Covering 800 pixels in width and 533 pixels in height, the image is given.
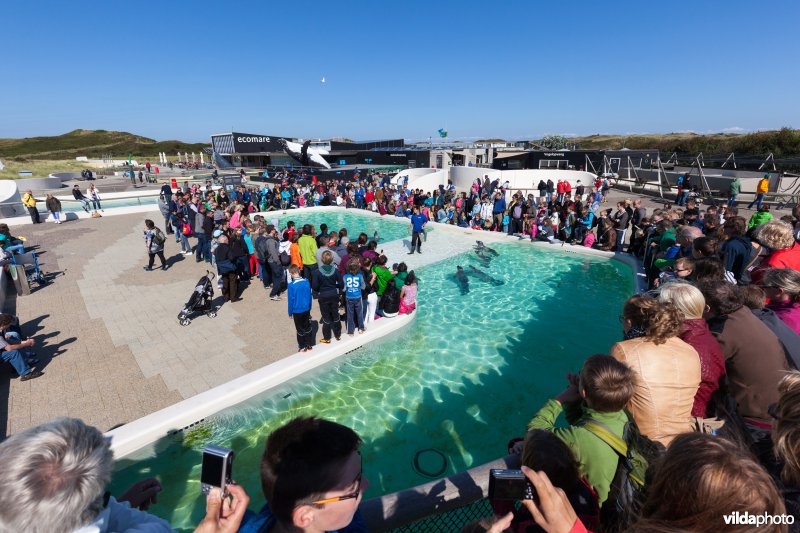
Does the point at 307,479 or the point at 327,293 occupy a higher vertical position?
the point at 307,479

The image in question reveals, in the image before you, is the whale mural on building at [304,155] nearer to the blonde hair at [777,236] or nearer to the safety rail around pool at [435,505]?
the blonde hair at [777,236]

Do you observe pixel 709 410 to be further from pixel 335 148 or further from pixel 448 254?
pixel 335 148

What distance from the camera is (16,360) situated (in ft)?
17.2

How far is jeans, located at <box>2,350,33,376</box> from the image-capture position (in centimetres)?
513

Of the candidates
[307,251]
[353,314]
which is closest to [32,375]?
[307,251]

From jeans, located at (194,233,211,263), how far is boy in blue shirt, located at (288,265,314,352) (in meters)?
6.95

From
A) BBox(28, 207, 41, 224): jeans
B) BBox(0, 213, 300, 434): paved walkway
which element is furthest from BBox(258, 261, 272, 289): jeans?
BBox(28, 207, 41, 224): jeans

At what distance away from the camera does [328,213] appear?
20.5 m

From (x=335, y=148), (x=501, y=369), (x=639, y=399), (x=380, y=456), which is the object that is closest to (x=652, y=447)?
(x=639, y=399)

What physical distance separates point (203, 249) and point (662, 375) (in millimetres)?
12123

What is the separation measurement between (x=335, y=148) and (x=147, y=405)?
56.3 meters

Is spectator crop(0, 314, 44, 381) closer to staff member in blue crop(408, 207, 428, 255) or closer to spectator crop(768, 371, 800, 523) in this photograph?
spectator crop(768, 371, 800, 523)

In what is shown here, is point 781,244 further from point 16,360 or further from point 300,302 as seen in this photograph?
point 16,360

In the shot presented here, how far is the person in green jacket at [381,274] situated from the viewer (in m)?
7.21
